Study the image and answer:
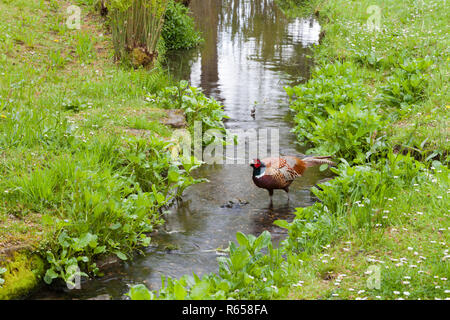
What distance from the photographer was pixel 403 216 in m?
4.72

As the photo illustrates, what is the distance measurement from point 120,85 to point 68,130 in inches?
107

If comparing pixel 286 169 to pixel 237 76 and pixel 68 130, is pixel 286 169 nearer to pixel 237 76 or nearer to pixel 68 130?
pixel 68 130

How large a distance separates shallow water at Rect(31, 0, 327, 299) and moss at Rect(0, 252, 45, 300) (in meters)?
0.14

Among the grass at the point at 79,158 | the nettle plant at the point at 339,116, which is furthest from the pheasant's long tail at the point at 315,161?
the grass at the point at 79,158

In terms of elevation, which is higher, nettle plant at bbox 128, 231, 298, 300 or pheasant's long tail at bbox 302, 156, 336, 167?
pheasant's long tail at bbox 302, 156, 336, 167

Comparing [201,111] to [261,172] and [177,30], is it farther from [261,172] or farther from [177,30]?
[177,30]

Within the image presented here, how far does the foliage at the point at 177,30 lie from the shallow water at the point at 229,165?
363mm

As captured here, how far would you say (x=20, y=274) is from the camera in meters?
4.41

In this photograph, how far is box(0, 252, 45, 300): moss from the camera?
14.1 ft

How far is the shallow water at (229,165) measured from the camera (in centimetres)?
499

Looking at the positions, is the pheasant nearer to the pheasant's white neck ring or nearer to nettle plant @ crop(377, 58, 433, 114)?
the pheasant's white neck ring

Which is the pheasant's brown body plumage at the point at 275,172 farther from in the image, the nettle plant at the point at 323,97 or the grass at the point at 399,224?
the nettle plant at the point at 323,97

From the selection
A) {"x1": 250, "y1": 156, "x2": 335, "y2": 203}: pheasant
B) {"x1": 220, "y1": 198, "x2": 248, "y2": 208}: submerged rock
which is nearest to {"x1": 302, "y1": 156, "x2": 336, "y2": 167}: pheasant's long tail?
{"x1": 250, "y1": 156, "x2": 335, "y2": 203}: pheasant
